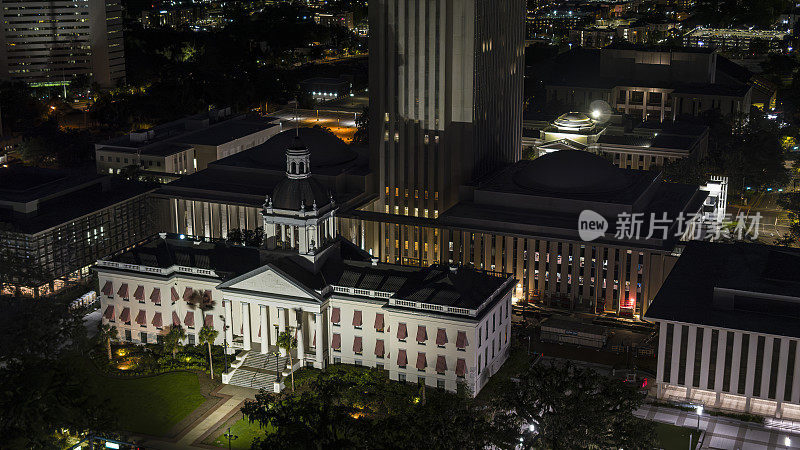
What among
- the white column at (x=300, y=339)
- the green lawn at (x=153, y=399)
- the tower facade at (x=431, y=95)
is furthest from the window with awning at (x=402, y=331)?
the tower facade at (x=431, y=95)

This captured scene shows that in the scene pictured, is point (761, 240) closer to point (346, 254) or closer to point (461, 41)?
point (461, 41)

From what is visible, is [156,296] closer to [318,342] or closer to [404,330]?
[318,342]

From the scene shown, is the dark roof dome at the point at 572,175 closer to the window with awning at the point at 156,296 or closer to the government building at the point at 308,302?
the government building at the point at 308,302

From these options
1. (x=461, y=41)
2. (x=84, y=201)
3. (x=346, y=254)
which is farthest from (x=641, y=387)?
(x=84, y=201)

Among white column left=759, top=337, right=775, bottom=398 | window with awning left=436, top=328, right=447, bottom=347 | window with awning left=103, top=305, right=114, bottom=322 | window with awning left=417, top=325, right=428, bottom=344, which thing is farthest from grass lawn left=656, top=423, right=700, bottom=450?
window with awning left=103, top=305, right=114, bottom=322

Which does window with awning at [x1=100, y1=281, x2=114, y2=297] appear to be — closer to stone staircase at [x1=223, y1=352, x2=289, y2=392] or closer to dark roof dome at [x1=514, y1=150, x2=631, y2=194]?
stone staircase at [x1=223, y1=352, x2=289, y2=392]
